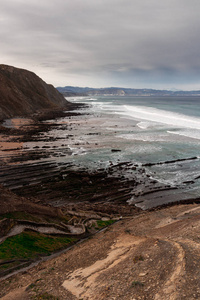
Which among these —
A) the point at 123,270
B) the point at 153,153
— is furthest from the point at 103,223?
the point at 153,153

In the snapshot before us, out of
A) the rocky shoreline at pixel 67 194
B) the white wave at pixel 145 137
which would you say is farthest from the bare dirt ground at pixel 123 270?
the white wave at pixel 145 137

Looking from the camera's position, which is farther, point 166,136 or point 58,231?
point 166,136

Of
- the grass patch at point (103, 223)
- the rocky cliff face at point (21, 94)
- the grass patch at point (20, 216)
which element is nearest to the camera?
the grass patch at point (20, 216)

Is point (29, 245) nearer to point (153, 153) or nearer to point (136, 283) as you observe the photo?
point (136, 283)

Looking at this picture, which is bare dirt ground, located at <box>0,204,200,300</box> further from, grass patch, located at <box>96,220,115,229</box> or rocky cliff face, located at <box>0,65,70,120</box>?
rocky cliff face, located at <box>0,65,70,120</box>

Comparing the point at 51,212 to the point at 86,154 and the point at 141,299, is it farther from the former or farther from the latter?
the point at 86,154

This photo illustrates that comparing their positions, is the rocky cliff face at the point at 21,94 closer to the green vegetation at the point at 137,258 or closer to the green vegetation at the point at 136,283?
the green vegetation at the point at 137,258

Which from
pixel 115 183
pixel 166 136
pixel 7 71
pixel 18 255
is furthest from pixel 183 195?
pixel 7 71
